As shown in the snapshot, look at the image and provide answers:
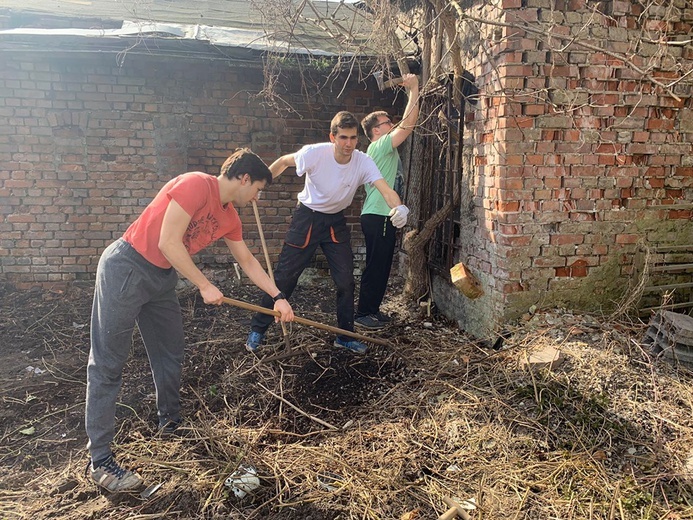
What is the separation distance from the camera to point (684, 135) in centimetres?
386

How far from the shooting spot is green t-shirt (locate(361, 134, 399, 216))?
4535mm

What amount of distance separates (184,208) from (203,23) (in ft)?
13.2

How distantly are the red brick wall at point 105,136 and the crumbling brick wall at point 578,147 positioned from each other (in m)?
2.43

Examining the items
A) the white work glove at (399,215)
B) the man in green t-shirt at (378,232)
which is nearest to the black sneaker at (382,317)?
the man in green t-shirt at (378,232)

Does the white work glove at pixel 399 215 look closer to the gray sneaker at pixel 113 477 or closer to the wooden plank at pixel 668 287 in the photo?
the wooden plank at pixel 668 287

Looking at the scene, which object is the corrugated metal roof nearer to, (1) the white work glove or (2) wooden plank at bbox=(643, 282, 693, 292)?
(1) the white work glove

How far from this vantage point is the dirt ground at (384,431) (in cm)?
248

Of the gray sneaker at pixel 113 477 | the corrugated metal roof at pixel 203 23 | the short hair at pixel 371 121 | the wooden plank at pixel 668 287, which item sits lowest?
the gray sneaker at pixel 113 477

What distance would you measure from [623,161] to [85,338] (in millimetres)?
4830

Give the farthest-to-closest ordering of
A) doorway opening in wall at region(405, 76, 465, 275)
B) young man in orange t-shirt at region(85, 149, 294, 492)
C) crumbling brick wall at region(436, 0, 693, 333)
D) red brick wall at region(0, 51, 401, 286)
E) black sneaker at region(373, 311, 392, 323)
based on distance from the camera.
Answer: red brick wall at region(0, 51, 401, 286) < black sneaker at region(373, 311, 392, 323) < doorway opening in wall at region(405, 76, 465, 275) < crumbling brick wall at region(436, 0, 693, 333) < young man in orange t-shirt at region(85, 149, 294, 492)

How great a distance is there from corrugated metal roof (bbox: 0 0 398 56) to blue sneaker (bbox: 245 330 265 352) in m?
2.65

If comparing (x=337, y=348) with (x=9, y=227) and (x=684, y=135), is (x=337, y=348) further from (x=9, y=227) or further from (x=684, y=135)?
(x=9, y=227)

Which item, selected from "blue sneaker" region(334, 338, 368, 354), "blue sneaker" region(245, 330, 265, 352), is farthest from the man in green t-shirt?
"blue sneaker" region(245, 330, 265, 352)

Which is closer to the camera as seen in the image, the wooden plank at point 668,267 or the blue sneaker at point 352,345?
the wooden plank at point 668,267
